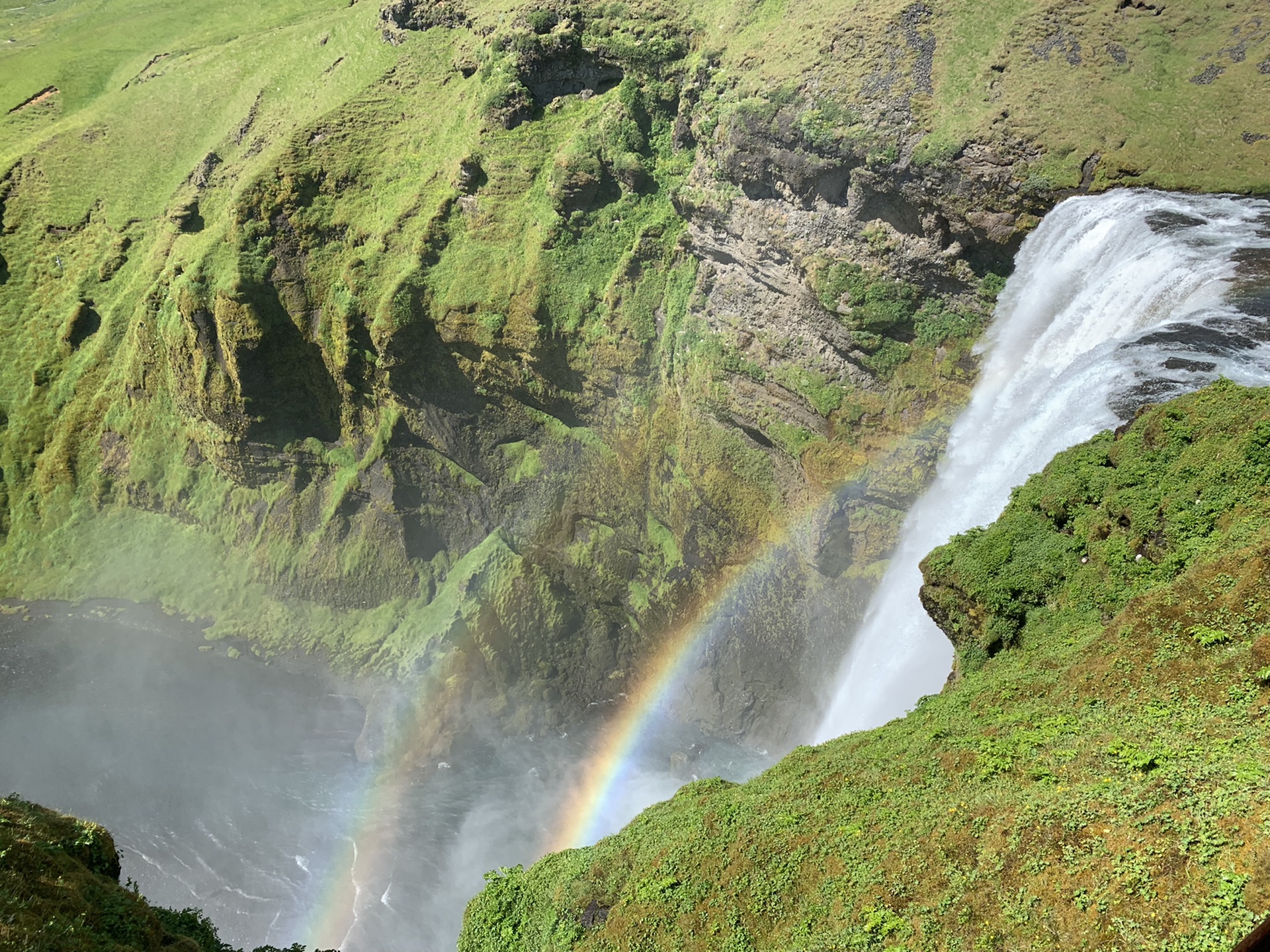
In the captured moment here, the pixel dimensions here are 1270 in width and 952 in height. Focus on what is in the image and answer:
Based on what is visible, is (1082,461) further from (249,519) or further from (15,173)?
(15,173)

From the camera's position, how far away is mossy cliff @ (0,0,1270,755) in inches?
952

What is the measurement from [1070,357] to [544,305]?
1925cm

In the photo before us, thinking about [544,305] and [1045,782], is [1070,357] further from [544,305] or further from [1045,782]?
[544,305]

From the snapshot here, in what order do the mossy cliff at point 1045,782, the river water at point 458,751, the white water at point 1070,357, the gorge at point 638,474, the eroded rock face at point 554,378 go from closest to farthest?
the mossy cliff at point 1045,782
the gorge at point 638,474
the white water at point 1070,357
the river water at point 458,751
the eroded rock face at point 554,378

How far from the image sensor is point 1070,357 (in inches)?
801

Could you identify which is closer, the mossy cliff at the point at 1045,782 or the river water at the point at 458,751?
the mossy cliff at the point at 1045,782

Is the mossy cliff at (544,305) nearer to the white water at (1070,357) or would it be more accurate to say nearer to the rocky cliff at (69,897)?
the white water at (1070,357)

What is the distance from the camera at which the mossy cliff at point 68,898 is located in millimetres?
8758

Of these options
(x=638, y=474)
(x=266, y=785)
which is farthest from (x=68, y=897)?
(x=638, y=474)

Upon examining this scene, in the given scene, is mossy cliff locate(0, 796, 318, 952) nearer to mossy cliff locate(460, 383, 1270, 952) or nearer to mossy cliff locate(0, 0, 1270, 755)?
mossy cliff locate(460, 383, 1270, 952)

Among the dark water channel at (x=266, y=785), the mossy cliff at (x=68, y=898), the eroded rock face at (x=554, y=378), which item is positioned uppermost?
the mossy cliff at (x=68, y=898)

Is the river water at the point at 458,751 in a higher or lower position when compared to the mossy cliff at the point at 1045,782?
lower

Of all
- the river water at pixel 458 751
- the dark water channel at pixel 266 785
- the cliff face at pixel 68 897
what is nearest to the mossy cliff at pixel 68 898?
the cliff face at pixel 68 897

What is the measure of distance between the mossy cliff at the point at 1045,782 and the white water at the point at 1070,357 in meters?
3.06
